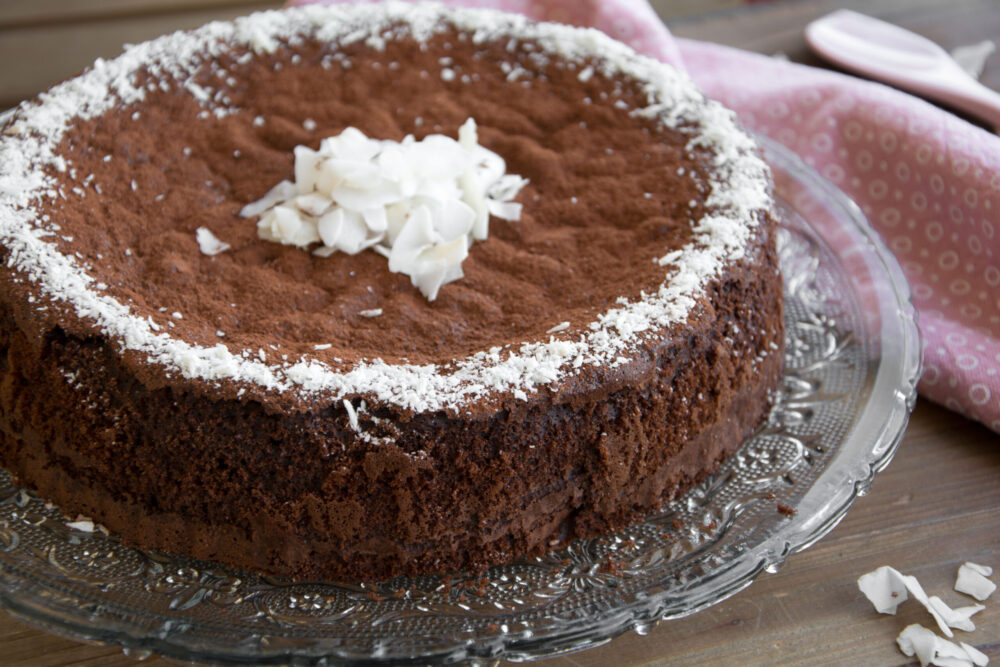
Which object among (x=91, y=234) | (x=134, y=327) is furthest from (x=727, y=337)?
(x=91, y=234)

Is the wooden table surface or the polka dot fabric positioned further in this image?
the polka dot fabric

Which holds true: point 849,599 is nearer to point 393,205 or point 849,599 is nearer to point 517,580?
point 517,580

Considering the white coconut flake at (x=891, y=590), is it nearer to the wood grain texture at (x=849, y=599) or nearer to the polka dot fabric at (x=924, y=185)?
the wood grain texture at (x=849, y=599)

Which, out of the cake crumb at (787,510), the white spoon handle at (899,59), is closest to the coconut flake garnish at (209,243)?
the cake crumb at (787,510)

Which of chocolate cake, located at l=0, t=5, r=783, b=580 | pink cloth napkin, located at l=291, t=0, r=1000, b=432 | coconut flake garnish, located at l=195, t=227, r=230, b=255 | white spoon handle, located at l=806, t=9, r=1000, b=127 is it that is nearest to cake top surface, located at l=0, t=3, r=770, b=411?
chocolate cake, located at l=0, t=5, r=783, b=580

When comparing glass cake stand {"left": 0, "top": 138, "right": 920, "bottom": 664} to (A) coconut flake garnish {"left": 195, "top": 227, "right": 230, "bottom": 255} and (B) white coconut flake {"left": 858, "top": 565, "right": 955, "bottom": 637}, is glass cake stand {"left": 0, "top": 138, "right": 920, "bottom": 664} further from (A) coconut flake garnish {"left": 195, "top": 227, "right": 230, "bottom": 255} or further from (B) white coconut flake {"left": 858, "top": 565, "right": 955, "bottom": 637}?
(A) coconut flake garnish {"left": 195, "top": 227, "right": 230, "bottom": 255}

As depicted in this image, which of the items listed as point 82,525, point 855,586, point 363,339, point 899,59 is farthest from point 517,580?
point 899,59
